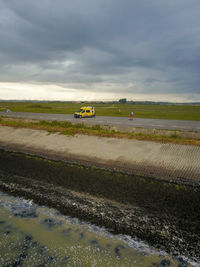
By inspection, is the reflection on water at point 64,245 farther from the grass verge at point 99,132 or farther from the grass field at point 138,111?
the grass field at point 138,111

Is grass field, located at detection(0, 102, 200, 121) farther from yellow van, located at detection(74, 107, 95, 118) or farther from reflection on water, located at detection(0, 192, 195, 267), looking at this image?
reflection on water, located at detection(0, 192, 195, 267)

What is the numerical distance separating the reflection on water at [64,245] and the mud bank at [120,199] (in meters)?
0.47

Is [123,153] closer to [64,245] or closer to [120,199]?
[120,199]

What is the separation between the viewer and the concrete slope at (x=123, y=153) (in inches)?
521

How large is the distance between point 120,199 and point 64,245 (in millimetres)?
3886

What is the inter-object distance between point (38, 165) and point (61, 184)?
4625 mm

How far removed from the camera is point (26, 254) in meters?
6.30

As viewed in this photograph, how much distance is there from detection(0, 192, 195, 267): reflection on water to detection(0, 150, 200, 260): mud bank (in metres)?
0.47

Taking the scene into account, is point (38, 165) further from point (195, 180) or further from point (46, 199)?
point (195, 180)

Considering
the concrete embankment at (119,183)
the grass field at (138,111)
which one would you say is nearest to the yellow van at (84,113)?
the grass field at (138,111)

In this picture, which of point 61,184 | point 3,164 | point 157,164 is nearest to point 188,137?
point 157,164

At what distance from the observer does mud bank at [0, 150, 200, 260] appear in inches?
287

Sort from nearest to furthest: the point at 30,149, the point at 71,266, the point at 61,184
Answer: the point at 71,266 < the point at 61,184 < the point at 30,149

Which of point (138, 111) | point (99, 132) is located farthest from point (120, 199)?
point (138, 111)
